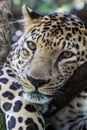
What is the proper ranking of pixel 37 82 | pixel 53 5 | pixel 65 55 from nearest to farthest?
pixel 37 82 < pixel 65 55 < pixel 53 5

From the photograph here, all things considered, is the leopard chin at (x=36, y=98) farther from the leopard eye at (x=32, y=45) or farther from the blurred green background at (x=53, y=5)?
the blurred green background at (x=53, y=5)

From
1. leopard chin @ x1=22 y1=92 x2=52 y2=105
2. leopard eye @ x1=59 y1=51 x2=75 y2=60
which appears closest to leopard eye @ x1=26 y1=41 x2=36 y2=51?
leopard eye @ x1=59 y1=51 x2=75 y2=60

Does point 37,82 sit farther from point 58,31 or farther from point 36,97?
point 58,31

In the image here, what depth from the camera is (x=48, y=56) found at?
3879 millimetres

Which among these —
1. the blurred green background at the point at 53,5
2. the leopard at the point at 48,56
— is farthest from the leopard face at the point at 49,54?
the blurred green background at the point at 53,5

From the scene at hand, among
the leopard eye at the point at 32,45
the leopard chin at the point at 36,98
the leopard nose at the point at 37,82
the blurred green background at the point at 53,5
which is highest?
the blurred green background at the point at 53,5

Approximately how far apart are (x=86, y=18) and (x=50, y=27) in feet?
6.24

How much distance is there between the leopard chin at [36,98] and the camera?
3850 mm

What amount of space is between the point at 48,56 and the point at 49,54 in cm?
2

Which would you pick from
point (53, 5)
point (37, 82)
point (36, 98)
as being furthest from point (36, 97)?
point (53, 5)

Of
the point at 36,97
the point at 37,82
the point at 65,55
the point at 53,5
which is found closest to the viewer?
the point at 37,82

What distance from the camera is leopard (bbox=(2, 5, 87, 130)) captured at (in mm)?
3826

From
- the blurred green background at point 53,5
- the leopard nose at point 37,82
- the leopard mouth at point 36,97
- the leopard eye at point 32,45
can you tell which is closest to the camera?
the leopard nose at point 37,82

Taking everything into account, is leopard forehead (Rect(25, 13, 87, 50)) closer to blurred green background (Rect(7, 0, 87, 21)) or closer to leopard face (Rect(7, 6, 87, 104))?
leopard face (Rect(7, 6, 87, 104))
